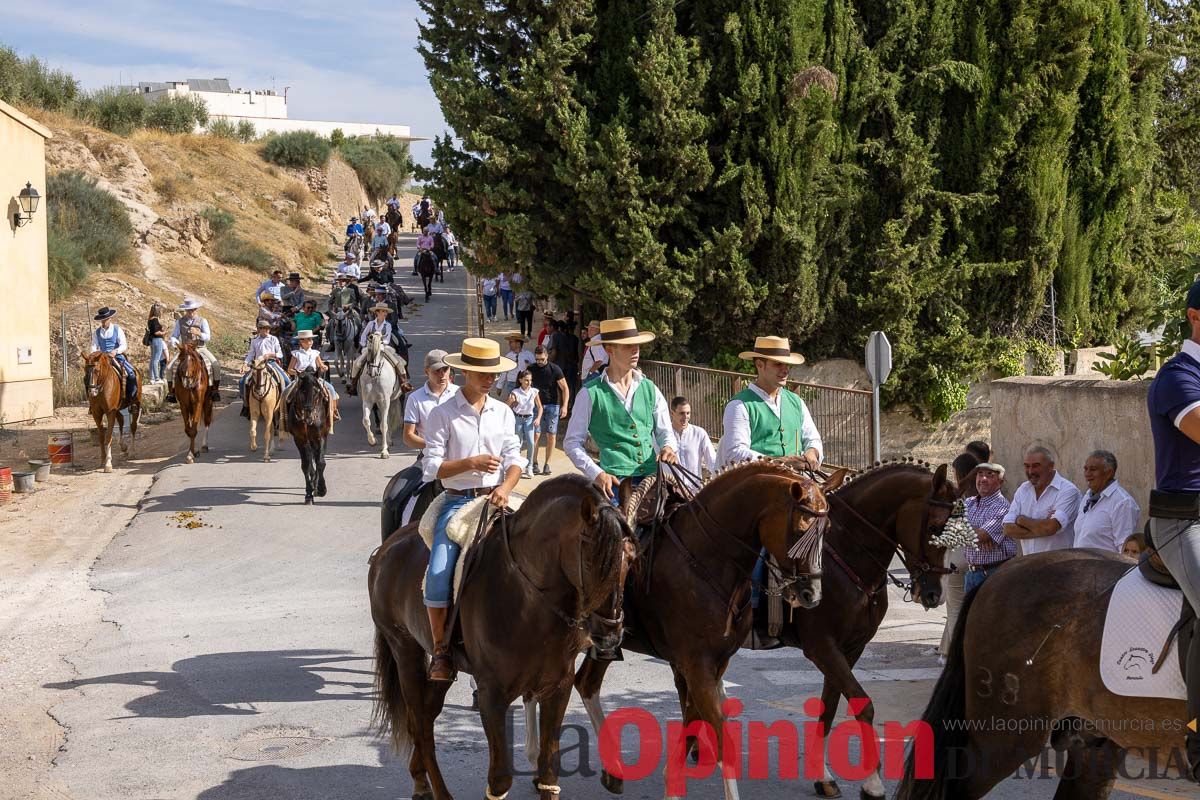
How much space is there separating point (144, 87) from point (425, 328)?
74.0m

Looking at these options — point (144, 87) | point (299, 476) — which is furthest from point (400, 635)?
point (144, 87)

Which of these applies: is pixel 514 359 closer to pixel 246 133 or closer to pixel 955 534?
pixel 955 534

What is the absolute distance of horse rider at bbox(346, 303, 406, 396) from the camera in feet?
74.4

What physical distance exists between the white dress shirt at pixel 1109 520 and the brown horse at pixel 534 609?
4.35m

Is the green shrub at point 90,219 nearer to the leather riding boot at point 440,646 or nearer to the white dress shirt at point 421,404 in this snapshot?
the white dress shirt at point 421,404

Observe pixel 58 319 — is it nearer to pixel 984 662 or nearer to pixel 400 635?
pixel 400 635

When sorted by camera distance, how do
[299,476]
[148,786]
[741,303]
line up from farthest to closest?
[741,303] < [299,476] < [148,786]

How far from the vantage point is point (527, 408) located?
61.3 feet

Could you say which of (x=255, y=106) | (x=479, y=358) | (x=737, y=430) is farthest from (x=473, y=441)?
(x=255, y=106)

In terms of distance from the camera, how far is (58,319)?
3100cm

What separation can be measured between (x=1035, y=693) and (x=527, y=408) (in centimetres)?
1323

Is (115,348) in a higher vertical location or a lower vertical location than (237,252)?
lower

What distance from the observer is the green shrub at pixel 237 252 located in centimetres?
4366

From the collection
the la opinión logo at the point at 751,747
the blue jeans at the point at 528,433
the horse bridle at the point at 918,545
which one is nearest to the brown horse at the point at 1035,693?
the la opinión logo at the point at 751,747
